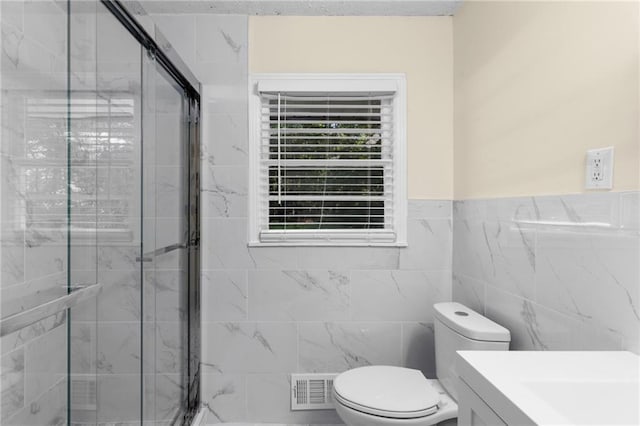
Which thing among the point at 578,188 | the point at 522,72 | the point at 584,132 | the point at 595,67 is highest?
the point at 522,72

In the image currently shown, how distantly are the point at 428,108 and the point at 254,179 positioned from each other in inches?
39.8

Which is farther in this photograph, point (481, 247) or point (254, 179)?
point (254, 179)

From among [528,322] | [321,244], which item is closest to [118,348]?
[321,244]

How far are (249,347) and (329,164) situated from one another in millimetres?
1071

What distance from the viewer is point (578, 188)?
1158 mm

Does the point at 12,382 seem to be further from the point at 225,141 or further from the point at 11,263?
the point at 225,141

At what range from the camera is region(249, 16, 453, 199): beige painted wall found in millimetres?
2010

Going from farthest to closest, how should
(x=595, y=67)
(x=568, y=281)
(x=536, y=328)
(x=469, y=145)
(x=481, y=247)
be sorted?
(x=469, y=145), (x=481, y=247), (x=536, y=328), (x=568, y=281), (x=595, y=67)

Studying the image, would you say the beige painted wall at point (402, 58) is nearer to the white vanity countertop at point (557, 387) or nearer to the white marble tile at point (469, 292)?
the white marble tile at point (469, 292)

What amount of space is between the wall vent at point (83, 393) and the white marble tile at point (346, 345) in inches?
44.6

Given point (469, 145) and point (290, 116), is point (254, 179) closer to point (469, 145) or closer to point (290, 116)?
point (290, 116)

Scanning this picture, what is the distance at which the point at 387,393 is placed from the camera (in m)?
1.54

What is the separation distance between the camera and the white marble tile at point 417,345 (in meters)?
2.03

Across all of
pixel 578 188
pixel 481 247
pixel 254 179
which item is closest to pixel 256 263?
pixel 254 179
